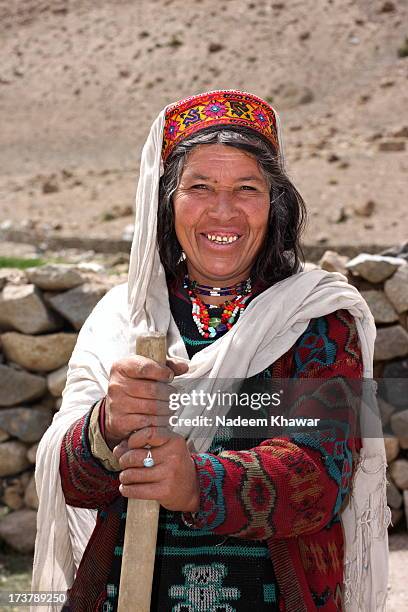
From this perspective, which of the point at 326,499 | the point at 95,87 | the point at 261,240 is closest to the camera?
the point at 326,499

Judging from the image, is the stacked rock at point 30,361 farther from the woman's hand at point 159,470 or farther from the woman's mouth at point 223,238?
the woman's hand at point 159,470

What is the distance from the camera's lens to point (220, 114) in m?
2.19

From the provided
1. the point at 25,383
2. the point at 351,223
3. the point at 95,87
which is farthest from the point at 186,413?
the point at 95,87

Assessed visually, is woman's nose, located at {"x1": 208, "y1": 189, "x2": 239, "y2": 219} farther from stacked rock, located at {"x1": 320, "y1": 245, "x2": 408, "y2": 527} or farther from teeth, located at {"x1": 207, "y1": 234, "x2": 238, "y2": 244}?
stacked rock, located at {"x1": 320, "y1": 245, "x2": 408, "y2": 527}

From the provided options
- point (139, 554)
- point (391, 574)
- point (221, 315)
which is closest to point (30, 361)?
point (391, 574)

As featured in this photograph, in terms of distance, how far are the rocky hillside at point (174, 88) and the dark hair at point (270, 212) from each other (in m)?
13.0

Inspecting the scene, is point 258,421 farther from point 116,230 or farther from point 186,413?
point 116,230

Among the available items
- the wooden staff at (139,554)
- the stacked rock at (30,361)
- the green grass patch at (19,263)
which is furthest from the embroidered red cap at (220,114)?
the green grass patch at (19,263)

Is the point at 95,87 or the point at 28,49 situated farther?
the point at 28,49

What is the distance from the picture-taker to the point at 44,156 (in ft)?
95.9

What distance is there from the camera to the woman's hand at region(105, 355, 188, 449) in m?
1.80

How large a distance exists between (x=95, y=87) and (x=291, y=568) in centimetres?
3520

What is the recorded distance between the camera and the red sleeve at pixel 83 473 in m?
1.99

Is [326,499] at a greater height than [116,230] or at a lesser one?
lesser
